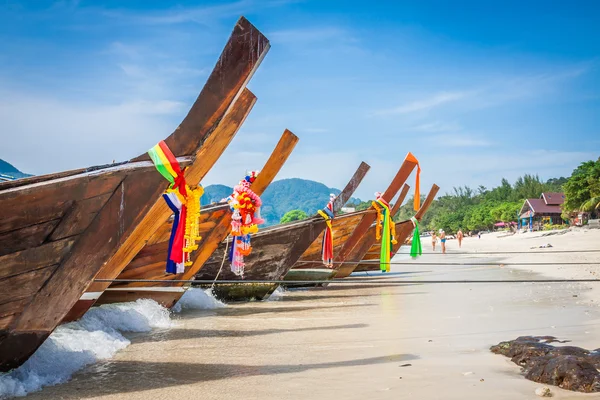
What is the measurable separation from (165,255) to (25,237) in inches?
185

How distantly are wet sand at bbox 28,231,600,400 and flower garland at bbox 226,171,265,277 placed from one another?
3.59ft

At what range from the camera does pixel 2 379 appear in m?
4.95

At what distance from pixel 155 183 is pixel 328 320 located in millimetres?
5103

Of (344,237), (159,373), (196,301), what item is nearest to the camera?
(159,373)

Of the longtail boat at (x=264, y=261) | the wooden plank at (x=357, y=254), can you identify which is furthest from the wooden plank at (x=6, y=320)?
the wooden plank at (x=357, y=254)

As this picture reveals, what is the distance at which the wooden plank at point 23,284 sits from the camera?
451cm

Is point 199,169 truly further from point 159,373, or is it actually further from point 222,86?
point 159,373

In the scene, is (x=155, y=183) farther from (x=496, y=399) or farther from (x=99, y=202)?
(x=496, y=399)

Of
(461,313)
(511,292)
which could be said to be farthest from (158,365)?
(511,292)

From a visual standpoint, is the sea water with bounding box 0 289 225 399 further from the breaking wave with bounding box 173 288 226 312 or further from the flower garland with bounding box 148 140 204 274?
the flower garland with bounding box 148 140 204 274

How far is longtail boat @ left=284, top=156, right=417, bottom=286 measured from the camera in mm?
15375

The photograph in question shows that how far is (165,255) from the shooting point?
30.1 ft

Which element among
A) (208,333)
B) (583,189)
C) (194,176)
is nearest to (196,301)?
(208,333)

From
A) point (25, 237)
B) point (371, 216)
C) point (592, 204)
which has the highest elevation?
point (592, 204)
